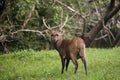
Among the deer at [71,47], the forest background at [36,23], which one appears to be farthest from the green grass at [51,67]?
the forest background at [36,23]

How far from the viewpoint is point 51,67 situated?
38.5 ft

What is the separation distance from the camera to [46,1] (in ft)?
66.3

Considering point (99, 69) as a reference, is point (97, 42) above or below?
below

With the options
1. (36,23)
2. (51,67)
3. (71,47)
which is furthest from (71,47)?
(36,23)

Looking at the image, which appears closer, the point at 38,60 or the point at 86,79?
the point at 86,79

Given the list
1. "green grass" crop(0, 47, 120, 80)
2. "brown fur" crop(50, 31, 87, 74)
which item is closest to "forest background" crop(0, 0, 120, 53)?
"green grass" crop(0, 47, 120, 80)

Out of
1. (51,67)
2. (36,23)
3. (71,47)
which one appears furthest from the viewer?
(36,23)

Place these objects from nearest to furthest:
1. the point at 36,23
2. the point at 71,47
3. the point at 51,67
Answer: the point at 71,47 < the point at 51,67 < the point at 36,23

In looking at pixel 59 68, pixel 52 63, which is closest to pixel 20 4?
pixel 52 63

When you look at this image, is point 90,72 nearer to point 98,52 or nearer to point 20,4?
point 98,52

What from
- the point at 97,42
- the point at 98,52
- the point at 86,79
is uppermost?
the point at 86,79

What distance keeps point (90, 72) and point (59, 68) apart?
1.56 metres

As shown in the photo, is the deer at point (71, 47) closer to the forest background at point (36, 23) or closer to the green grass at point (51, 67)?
the green grass at point (51, 67)

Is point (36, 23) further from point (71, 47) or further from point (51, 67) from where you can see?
point (71, 47)
